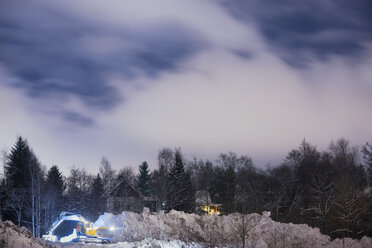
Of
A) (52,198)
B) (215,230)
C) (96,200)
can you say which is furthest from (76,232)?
(96,200)

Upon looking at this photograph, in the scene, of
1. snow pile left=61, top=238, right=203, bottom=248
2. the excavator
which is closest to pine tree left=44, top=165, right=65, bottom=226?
the excavator

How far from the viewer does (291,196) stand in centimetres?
4278

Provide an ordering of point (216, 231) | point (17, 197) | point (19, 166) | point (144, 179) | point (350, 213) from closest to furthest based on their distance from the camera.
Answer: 1. point (216, 231)
2. point (350, 213)
3. point (17, 197)
4. point (19, 166)
5. point (144, 179)

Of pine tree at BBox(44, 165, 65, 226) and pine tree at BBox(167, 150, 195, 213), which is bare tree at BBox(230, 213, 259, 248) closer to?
pine tree at BBox(44, 165, 65, 226)

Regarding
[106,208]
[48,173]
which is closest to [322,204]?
[106,208]

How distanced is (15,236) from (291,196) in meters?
34.3

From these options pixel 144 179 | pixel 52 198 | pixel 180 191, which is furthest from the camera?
pixel 144 179

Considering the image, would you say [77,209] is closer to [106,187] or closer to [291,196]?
[106,187]

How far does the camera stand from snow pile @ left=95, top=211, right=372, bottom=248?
78.6 ft

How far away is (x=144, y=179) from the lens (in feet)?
230

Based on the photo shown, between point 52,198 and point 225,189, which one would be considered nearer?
point 52,198

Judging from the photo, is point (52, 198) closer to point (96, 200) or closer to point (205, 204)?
point (96, 200)

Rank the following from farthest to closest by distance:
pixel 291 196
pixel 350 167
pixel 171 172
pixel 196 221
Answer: pixel 350 167, pixel 171 172, pixel 291 196, pixel 196 221

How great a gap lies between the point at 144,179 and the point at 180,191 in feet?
71.8
